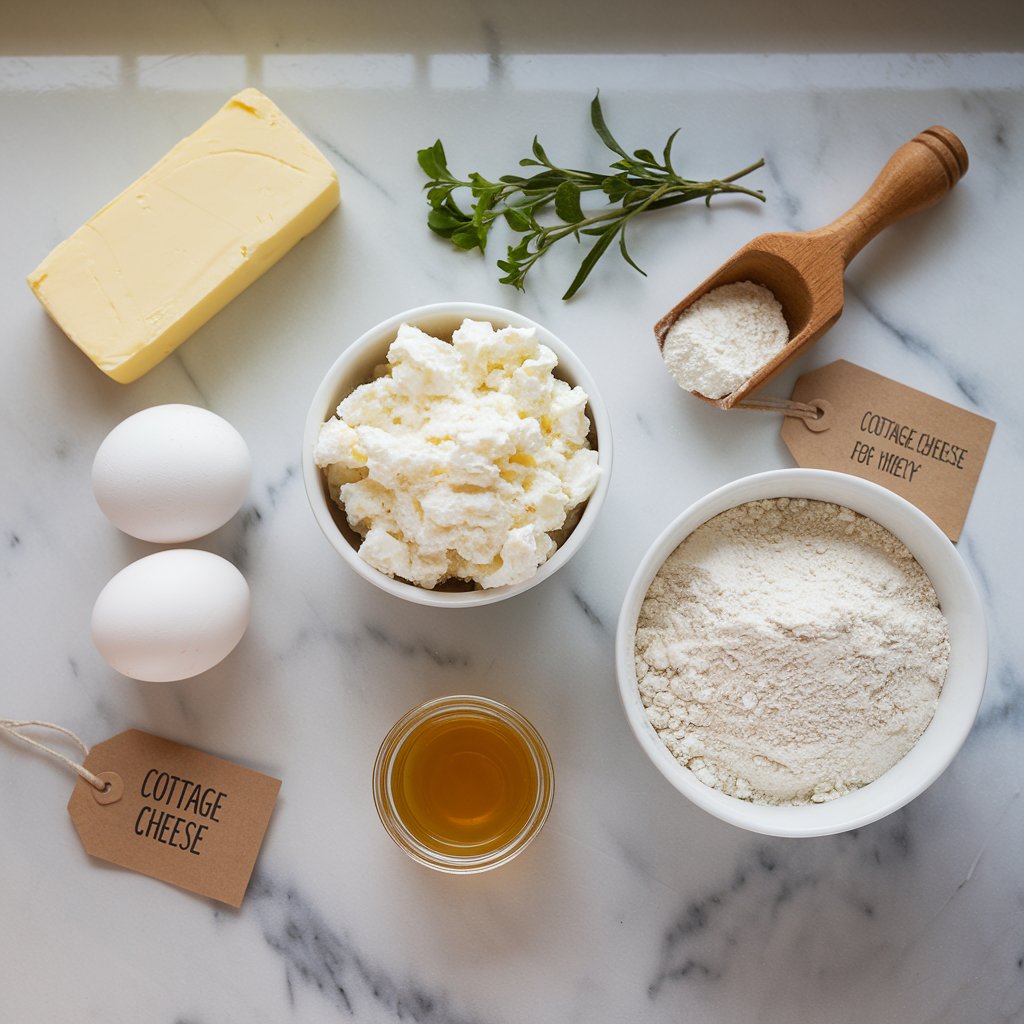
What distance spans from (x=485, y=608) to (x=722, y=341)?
451 millimetres

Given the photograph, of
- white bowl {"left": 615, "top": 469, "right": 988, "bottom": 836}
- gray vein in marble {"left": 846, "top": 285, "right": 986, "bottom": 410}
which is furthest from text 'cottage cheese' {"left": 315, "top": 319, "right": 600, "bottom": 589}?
gray vein in marble {"left": 846, "top": 285, "right": 986, "bottom": 410}

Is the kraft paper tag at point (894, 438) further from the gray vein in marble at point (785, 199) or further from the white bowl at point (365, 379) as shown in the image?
the white bowl at point (365, 379)

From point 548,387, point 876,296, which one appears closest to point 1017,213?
point 876,296

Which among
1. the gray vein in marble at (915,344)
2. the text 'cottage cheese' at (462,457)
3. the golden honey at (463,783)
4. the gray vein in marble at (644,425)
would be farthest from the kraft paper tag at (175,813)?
the gray vein in marble at (915,344)

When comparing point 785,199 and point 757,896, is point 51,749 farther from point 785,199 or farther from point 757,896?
point 785,199

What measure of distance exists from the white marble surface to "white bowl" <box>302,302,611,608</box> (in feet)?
0.62

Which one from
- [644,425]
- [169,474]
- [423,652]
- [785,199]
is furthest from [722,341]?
[169,474]

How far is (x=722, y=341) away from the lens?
1.12 m

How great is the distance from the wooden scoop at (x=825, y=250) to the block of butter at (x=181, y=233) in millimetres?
510

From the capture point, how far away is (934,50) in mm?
1255

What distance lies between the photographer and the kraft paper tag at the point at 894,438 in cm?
119

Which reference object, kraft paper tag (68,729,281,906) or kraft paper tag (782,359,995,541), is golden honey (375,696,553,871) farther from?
kraft paper tag (782,359,995,541)

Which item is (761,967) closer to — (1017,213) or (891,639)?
(891,639)

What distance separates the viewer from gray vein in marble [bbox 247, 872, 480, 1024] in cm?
118
